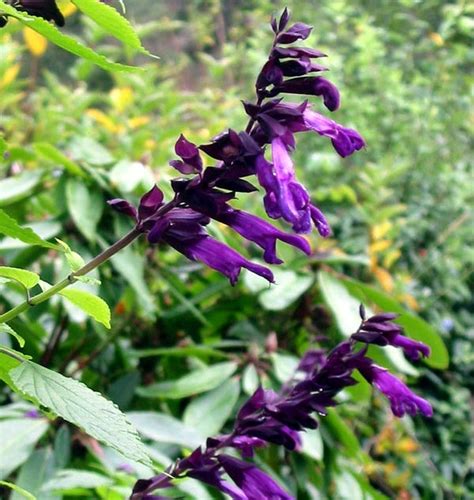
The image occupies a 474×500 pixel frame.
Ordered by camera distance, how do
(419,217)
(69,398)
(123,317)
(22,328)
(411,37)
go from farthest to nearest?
(411,37)
(419,217)
(123,317)
(22,328)
(69,398)

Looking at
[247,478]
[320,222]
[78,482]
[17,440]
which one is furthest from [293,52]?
[17,440]

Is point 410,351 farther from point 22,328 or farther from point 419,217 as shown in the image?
point 419,217

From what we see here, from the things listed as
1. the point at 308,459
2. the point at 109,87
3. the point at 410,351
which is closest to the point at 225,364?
the point at 308,459

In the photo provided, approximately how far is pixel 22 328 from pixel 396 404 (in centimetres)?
73

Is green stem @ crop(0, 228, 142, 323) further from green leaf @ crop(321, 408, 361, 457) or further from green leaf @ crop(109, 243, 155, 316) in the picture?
green leaf @ crop(321, 408, 361, 457)

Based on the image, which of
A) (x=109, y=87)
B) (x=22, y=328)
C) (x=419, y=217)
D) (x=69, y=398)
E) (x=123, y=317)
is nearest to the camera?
(x=69, y=398)

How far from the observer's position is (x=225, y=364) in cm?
137

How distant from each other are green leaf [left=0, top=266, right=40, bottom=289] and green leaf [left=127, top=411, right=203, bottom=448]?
2.18 ft

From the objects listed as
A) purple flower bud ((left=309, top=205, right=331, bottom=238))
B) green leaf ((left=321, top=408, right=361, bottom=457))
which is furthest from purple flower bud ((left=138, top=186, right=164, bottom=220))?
green leaf ((left=321, top=408, right=361, bottom=457))

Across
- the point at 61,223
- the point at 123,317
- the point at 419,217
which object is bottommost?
the point at 419,217

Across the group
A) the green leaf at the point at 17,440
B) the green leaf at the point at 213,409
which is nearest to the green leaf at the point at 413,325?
the green leaf at the point at 213,409

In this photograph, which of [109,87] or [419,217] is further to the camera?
[109,87]

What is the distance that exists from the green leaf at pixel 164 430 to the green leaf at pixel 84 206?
294 mm

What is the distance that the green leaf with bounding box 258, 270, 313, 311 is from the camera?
1.38m
